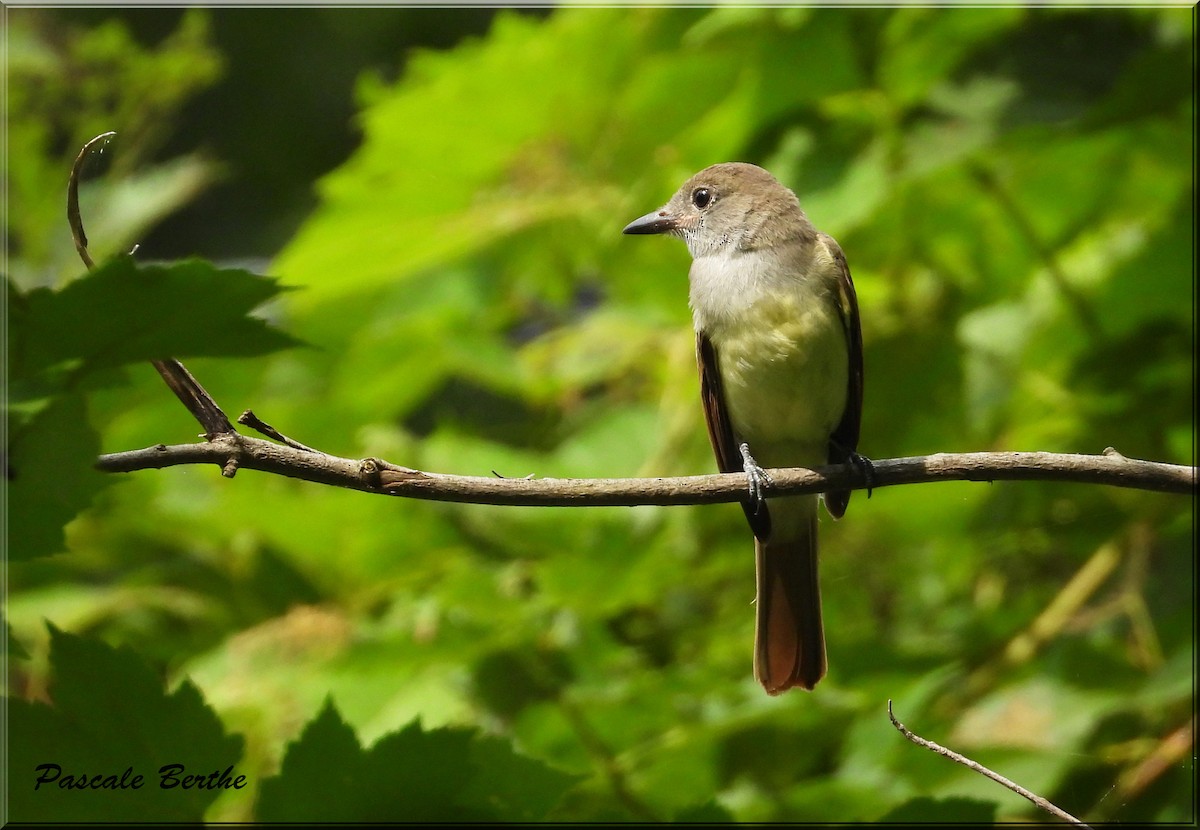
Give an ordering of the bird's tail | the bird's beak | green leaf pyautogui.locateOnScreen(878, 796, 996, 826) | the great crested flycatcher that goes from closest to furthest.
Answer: green leaf pyautogui.locateOnScreen(878, 796, 996, 826), the bird's tail, the great crested flycatcher, the bird's beak

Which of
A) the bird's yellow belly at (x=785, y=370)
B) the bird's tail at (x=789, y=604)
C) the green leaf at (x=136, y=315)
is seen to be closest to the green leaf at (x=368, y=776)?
the green leaf at (x=136, y=315)

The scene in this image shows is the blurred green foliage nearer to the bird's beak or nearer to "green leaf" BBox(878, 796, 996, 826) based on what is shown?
the bird's beak

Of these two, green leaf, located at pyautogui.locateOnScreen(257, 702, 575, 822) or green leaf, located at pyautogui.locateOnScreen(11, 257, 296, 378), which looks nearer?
green leaf, located at pyautogui.locateOnScreen(11, 257, 296, 378)

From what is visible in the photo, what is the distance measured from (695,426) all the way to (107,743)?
200 centimetres

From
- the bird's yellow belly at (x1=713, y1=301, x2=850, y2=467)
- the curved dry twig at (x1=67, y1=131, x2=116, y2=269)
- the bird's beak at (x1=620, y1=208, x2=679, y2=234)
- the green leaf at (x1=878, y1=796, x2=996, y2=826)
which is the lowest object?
the green leaf at (x1=878, y1=796, x2=996, y2=826)

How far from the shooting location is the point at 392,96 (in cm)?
356

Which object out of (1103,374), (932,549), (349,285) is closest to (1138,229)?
(1103,374)

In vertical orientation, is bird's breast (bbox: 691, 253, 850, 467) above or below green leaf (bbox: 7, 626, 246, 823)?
above

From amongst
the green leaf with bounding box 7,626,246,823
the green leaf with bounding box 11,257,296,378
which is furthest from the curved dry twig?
the green leaf with bounding box 7,626,246,823

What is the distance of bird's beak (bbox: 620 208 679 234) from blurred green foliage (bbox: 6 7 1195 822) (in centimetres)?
10

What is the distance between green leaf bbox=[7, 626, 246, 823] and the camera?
1388 mm

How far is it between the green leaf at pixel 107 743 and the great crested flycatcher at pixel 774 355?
4.27 feet

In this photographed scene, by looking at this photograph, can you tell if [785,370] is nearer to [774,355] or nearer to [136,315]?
[774,355]

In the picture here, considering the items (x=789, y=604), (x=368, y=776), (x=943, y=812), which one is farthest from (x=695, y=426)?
(x=368, y=776)
